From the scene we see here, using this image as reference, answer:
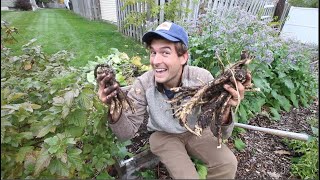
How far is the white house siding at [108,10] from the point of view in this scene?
14.0 metres

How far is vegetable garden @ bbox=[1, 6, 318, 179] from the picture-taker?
165 centimetres

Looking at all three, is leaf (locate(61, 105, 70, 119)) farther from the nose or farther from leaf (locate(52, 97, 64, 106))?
the nose

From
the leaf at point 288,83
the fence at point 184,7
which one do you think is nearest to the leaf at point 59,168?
the leaf at point 288,83

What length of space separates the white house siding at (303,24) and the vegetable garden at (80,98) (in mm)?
5208

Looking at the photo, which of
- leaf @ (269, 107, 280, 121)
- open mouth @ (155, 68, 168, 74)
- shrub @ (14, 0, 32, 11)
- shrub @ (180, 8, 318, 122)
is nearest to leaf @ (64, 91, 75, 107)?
open mouth @ (155, 68, 168, 74)

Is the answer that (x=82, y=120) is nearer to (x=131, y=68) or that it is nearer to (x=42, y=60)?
(x=42, y=60)

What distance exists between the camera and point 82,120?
1.78m

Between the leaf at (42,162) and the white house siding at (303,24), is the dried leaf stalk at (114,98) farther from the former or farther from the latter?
the white house siding at (303,24)

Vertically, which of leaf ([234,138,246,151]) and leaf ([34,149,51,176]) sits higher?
leaf ([34,149,51,176])

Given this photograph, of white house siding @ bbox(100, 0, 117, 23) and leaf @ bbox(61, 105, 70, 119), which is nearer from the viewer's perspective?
leaf @ bbox(61, 105, 70, 119)

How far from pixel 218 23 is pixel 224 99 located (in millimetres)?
2293

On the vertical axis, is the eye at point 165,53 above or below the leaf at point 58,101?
above

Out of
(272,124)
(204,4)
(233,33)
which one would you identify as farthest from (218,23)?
(204,4)

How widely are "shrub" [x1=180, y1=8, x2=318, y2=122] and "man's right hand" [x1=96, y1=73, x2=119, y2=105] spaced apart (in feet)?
5.20
